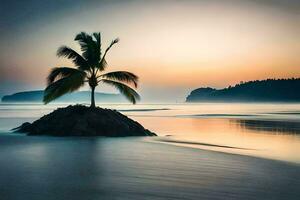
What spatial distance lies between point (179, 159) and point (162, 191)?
194 inches

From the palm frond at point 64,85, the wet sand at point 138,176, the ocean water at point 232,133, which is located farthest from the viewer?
the palm frond at point 64,85

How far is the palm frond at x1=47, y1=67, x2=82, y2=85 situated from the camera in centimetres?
2381

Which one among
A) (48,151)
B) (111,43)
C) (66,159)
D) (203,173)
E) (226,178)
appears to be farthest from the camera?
(111,43)

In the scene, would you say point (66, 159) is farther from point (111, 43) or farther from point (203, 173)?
point (111, 43)

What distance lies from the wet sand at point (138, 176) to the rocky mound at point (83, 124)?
6928 millimetres

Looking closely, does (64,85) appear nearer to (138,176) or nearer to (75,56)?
(75,56)

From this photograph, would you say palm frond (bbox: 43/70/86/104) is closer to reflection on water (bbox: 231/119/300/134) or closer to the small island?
the small island

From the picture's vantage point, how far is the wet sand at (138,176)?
7453mm

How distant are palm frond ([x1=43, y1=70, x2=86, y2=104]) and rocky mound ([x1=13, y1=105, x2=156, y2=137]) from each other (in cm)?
166

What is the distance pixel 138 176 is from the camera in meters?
9.24

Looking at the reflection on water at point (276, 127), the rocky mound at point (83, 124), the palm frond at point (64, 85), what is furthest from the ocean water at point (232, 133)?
the palm frond at point (64, 85)

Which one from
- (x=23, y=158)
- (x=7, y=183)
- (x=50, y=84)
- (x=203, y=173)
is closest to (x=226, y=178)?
(x=203, y=173)

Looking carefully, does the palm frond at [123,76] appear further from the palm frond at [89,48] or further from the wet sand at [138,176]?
the wet sand at [138,176]

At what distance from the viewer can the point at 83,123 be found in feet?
70.3
